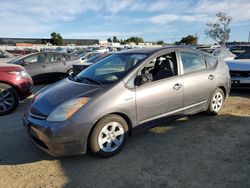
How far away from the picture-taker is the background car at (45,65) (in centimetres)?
1087

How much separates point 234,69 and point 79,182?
20.7 ft

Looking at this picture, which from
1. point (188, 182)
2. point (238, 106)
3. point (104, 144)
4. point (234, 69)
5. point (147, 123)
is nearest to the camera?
point (188, 182)

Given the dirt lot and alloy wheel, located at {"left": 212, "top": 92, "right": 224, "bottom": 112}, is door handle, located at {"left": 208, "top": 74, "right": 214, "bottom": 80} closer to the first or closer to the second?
alloy wheel, located at {"left": 212, "top": 92, "right": 224, "bottom": 112}

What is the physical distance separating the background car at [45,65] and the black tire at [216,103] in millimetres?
7582

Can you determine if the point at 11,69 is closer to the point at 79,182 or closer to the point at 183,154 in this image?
the point at 79,182

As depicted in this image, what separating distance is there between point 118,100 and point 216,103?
2.67 m

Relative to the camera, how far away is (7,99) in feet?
21.2

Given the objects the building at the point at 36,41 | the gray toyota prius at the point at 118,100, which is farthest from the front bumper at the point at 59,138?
the building at the point at 36,41

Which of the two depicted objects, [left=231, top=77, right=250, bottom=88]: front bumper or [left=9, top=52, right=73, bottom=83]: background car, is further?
[left=9, top=52, right=73, bottom=83]: background car

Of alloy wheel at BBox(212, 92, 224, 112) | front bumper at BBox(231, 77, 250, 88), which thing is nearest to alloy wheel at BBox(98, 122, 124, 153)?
alloy wheel at BBox(212, 92, 224, 112)

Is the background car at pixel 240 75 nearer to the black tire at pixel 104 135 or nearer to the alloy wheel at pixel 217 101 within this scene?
the alloy wheel at pixel 217 101

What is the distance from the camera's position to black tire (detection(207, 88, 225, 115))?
550cm

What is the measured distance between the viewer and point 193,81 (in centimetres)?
494

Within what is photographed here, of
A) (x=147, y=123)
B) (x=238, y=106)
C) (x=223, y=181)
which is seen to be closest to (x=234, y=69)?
(x=238, y=106)
